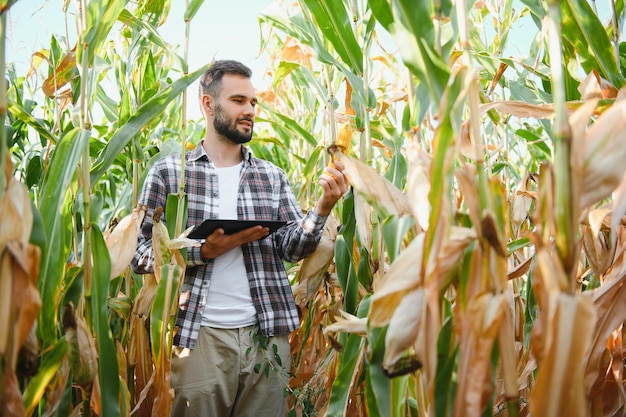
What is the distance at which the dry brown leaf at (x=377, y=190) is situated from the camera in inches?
30.2

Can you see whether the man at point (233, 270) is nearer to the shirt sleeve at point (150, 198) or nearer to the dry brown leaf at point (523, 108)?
the shirt sleeve at point (150, 198)

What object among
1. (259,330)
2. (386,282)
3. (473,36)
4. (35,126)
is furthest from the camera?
(259,330)

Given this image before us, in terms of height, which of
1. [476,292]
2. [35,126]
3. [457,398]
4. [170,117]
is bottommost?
[457,398]

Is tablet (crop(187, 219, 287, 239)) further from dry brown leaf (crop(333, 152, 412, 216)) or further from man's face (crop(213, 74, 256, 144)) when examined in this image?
dry brown leaf (crop(333, 152, 412, 216))

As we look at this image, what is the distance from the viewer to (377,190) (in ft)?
2.56

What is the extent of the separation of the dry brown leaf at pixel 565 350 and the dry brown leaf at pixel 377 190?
300 millimetres

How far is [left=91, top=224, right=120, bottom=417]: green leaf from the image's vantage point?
87 cm

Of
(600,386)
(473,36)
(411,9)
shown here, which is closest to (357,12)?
(473,36)

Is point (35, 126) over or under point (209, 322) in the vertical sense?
over

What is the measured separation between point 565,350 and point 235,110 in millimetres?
1337

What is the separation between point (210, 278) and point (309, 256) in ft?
0.92

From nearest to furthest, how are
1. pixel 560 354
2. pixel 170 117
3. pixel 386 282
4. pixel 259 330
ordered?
pixel 560 354 → pixel 386 282 → pixel 259 330 → pixel 170 117

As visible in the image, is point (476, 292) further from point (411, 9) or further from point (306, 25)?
point (306, 25)

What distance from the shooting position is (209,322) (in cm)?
147
